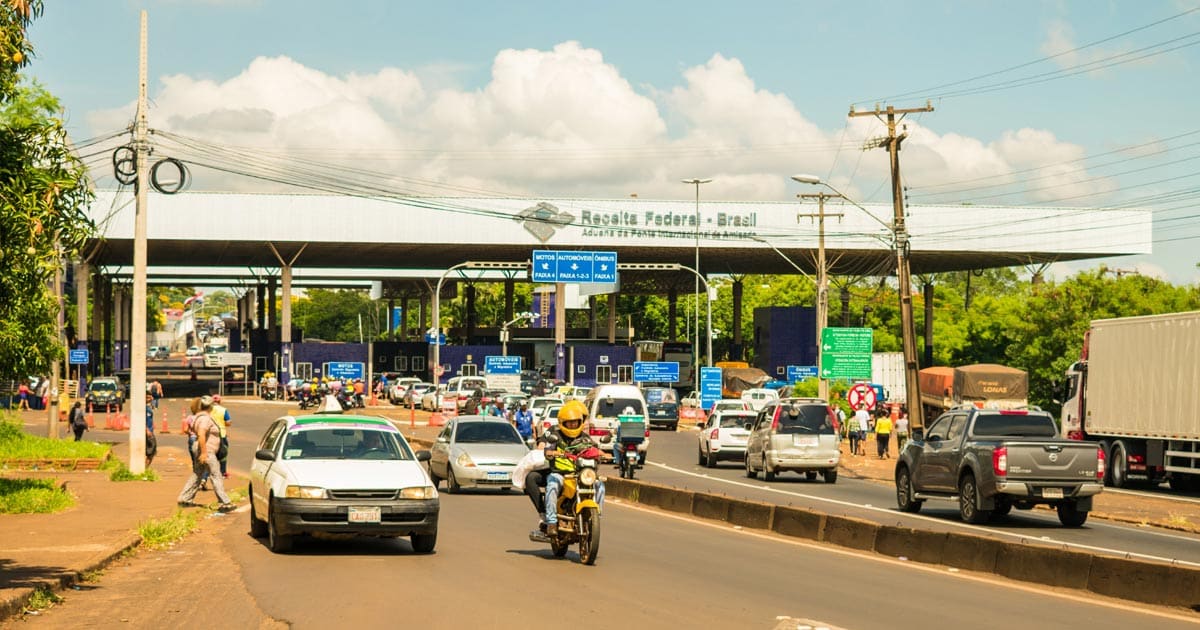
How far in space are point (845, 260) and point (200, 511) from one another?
235 feet

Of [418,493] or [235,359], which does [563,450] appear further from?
[235,359]

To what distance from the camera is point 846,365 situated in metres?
54.8

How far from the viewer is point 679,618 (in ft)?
37.7

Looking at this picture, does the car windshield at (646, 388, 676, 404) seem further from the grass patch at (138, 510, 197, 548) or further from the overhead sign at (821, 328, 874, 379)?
the grass patch at (138, 510, 197, 548)

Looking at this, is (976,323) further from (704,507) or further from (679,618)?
(679,618)

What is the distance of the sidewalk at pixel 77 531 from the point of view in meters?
13.2

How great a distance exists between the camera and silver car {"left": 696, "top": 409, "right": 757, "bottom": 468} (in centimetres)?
4009

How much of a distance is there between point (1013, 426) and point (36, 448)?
24.3m

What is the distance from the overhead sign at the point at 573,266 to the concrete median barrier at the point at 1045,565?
5658 centimetres

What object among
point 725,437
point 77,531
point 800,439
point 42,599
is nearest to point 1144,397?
point 800,439

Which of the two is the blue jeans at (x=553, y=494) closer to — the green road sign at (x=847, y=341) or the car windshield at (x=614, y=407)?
the car windshield at (x=614, y=407)

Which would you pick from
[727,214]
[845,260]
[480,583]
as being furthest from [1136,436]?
[845,260]

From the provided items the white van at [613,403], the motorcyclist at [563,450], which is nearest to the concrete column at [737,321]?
the white van at [613,403]

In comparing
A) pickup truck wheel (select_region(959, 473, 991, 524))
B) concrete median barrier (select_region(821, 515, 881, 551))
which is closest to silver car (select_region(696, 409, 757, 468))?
pickup truck wheel (select_region(959, 473, 991, 524))
